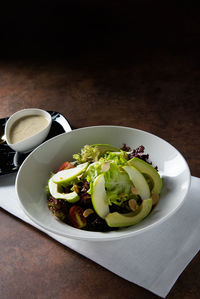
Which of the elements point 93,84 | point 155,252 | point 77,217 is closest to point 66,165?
point 77,217

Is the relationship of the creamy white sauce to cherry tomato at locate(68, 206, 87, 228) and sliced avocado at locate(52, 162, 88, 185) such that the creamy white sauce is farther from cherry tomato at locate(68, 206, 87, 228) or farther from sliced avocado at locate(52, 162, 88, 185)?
cherry tomato at locate(68, 206, 87, 228)

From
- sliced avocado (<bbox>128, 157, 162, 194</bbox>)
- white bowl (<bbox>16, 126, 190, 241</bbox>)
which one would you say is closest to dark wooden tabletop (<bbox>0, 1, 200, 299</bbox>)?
white bowl (<bbox>16, 126, 190, 241</bbox>)

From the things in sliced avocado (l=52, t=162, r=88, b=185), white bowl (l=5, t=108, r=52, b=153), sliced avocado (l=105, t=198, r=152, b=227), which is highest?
sliced avocado (l=52, t=162, r=88, b=185)

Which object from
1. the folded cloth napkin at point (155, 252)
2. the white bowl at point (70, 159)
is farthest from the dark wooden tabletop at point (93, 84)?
the white bowl at point (70, 159)

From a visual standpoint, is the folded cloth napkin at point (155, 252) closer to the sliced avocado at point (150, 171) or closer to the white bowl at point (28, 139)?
the sliced avocado at point (150, 171)

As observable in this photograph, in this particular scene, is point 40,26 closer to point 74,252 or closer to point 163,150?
point 163,150

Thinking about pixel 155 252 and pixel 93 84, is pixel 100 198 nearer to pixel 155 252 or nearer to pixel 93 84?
pixel 155 252

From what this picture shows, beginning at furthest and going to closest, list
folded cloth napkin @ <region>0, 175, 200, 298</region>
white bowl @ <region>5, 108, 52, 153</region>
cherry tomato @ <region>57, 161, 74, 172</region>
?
white bowl @ <region>5, 108, 52, 153</region> < cherry tomato @ <region>57, 161, 74, 172</region> < folded cloth napkin @ <region>0, 175, 200, 298</region>
